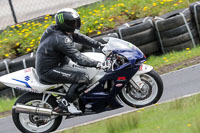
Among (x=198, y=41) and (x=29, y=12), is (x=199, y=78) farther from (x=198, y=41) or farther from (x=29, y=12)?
(x=29, y=12)

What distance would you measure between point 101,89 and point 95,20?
218 inches

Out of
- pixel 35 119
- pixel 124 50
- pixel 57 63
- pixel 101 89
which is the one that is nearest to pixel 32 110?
pixel 35 119

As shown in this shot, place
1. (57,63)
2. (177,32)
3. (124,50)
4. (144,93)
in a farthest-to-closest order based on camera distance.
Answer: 1. (177,32)
2. (144,93)
3. (57,63)
4. (124,50)

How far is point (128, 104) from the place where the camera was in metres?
6.57

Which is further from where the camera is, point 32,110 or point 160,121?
point 32,110

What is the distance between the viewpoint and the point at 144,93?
21.4 feet

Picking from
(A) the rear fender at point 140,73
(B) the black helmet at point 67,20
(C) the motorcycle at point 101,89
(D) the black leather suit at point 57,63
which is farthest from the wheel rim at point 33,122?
(A) the rear fender at point 140,73

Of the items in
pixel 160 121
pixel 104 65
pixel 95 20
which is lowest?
pixel 95 20

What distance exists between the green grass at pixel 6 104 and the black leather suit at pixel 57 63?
2623 mm

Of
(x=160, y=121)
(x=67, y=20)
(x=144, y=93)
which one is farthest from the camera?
(x=144, y=93)

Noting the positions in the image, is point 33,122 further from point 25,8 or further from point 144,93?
point 25,8

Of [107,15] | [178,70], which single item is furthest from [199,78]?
[107,15]

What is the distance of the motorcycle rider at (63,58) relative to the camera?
6030mm

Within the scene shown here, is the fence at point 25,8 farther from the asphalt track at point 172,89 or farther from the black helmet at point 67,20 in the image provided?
the black helmet at point 67,20
